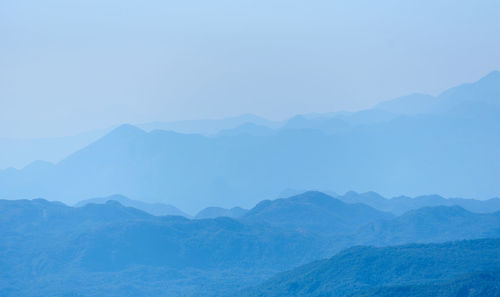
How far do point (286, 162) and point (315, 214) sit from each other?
73.0 meters

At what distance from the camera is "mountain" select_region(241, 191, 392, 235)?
79562 mm

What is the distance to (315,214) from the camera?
8325 centimetres

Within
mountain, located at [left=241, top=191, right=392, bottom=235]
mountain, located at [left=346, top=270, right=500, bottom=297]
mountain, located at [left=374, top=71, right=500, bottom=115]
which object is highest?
mountain, located at [left=374, top=71, right=500, bottom=115]

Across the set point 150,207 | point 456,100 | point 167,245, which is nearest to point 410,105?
point 456,100

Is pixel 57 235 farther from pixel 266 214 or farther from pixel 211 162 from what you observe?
pixel 211 162

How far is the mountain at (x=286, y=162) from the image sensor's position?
462 ft

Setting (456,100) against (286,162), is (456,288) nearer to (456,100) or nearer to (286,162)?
(286,162)

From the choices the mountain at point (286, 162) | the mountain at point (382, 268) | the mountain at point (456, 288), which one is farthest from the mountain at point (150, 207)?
the mountain at point (456, 288)

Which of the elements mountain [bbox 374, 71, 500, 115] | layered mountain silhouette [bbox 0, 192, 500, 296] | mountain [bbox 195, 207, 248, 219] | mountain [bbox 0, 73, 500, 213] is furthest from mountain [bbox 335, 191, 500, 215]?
mountain [bbox 374, 71, 500, 115]

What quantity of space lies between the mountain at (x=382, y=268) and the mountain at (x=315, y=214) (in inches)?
1161

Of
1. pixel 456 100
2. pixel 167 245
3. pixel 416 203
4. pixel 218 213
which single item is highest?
pixel 456 100

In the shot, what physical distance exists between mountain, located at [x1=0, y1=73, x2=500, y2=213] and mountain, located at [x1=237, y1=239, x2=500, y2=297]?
9027cm

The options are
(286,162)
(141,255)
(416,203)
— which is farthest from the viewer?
(286,162)

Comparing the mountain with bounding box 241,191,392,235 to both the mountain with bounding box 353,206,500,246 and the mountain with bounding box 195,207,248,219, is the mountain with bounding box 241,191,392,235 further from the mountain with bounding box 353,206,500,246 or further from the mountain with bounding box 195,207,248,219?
the mountain with bounding box 195,207,248,219
